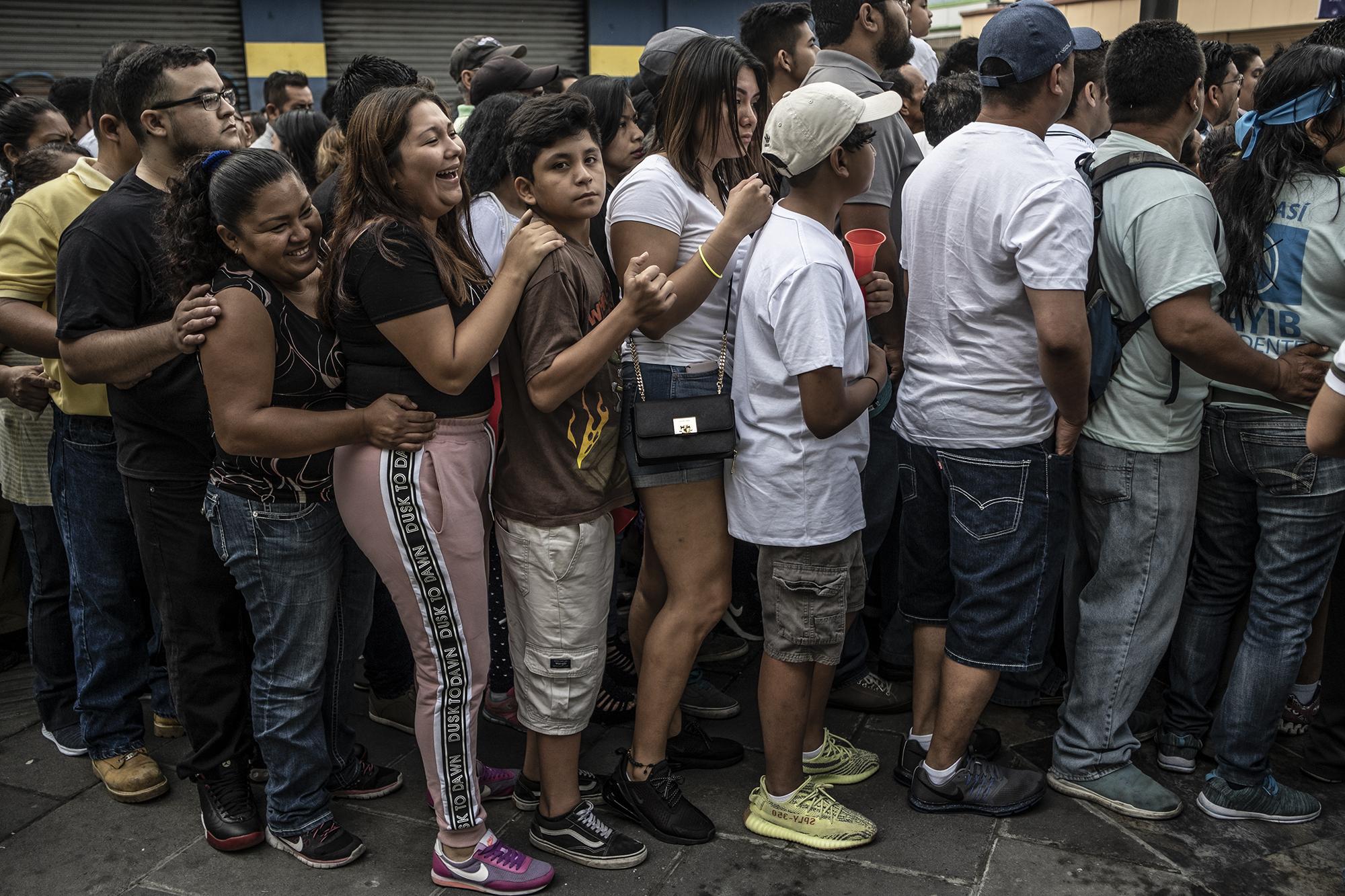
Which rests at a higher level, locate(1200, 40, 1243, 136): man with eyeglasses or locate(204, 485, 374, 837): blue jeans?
locate(1200, 40, 1243, 136): man with eyeglasses

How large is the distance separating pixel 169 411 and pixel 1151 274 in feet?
8.58

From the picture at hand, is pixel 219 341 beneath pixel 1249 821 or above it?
above

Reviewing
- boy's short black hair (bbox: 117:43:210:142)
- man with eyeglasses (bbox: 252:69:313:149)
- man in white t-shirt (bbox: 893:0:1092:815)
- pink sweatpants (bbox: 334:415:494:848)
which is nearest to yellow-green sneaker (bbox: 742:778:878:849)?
man in white t-shirt (bbox: 893:0:1092:815)

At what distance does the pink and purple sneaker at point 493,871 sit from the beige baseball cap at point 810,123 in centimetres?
189

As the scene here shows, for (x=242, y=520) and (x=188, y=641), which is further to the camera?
(x=188, y=641)

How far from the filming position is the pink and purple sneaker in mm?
2844

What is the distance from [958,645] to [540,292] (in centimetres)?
151

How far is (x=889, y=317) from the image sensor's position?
3609mm

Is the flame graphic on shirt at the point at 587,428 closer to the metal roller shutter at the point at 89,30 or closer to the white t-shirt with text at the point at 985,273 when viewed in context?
the white t-shirt with text at the point at 985,273

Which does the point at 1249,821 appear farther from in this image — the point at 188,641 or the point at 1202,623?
the point at 188,641

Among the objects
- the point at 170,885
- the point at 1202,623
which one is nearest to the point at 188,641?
the point at 170,885

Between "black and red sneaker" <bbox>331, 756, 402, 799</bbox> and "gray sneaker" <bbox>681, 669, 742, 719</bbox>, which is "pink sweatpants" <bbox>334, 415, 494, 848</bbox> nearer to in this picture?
"black and red sneaker" <bbox>331, 756, 402, 799</bbox>

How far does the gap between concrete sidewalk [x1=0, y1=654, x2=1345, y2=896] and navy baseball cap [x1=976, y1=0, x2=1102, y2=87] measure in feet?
6.65

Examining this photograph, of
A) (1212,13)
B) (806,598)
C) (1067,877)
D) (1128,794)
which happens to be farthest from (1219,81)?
(1212,13)
